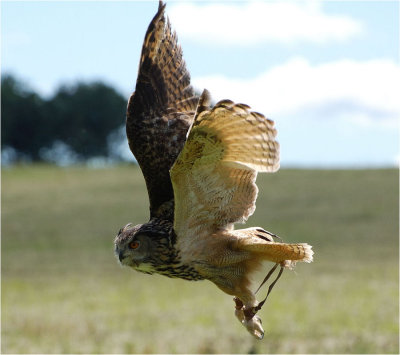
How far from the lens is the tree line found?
48.9 meters

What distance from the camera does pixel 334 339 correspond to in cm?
1072

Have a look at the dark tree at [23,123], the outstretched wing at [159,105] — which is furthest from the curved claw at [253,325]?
the dark tree at [23,123]

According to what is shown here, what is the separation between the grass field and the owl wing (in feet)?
1.41

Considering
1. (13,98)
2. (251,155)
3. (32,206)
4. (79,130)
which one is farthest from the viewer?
(13,98)

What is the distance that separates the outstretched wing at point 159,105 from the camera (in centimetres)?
416

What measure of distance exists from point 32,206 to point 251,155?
26.0 m

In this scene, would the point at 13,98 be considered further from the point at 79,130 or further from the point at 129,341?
the point at 129,341

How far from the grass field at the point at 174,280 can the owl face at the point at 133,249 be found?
654 millimetres

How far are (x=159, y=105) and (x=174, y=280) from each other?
50.2ft

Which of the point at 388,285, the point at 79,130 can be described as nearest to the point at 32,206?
the point at 388,285

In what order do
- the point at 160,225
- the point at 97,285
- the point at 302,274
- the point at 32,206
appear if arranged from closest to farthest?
the point at 160,225
the point at 97,285
the point at 302,274
the point at 32,206

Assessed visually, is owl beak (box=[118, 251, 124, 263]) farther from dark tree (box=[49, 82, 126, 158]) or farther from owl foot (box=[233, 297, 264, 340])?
dark tree (box=[49, 82, 126, 158])

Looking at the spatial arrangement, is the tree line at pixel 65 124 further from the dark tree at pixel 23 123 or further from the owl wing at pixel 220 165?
the owl wing at pixel 220 165

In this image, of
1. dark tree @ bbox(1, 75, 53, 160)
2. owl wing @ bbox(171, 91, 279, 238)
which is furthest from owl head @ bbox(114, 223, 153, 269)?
dark tree @ bbox(1, 75, 53, 160)
